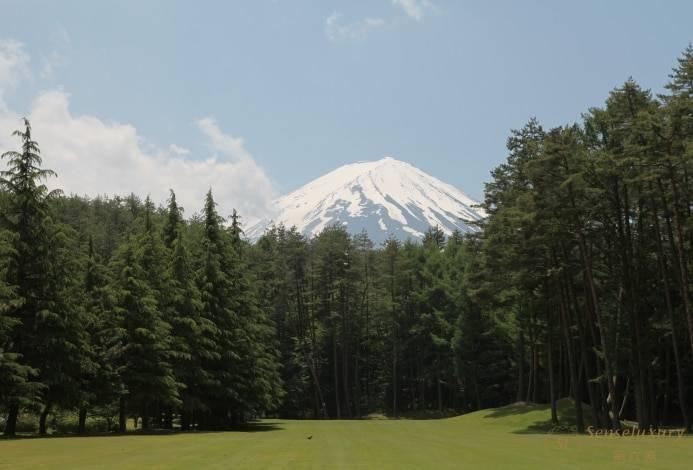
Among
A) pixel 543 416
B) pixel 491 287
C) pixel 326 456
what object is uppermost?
pixel 491 287

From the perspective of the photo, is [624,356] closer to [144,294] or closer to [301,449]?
[301,449]

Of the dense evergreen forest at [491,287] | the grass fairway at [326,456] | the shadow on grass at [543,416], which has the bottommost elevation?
the shadow on grass at [543,416]

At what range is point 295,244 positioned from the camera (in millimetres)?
78375

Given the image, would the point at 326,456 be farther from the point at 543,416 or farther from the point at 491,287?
the point at 543,416

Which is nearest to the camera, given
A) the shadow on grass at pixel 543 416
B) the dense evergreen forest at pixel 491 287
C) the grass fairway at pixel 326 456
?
the grass fairway at pixel 326 456

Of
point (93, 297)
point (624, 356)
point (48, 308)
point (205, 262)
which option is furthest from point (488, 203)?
point (48, 308)

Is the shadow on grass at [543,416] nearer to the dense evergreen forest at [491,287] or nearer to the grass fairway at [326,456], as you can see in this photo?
the dense evergreen forest at [491,287]

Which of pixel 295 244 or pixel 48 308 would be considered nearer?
pixel 48 308

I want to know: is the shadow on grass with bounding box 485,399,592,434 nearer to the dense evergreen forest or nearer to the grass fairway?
the dense evergreen forest

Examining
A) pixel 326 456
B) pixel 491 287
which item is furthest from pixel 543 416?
pixel 326 456

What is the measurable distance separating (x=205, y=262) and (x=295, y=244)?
35.0 metres

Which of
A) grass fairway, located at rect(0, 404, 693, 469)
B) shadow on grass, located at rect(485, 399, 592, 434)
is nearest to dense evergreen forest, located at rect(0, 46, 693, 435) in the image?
shadow on grass, located at rect(485, 399, 592, 434)

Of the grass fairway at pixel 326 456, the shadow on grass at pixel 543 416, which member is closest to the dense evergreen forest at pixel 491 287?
the shadow on grass at pixel 543 416

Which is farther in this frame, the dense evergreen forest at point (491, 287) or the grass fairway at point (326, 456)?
the dense evergreen forest at point (491, 287)
